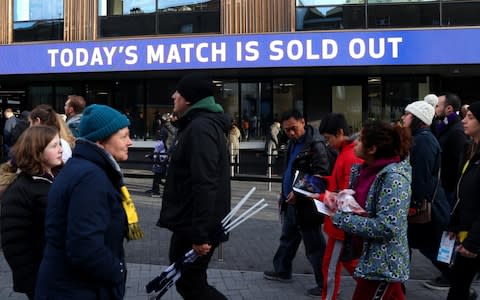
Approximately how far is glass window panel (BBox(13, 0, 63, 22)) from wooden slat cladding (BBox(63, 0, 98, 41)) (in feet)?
1.95

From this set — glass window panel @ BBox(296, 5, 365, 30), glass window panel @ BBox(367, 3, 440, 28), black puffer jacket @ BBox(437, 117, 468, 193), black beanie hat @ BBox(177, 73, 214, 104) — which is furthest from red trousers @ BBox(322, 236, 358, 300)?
glass window panel @ BBox(367, 3, 440, 28)

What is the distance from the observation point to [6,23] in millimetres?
17062

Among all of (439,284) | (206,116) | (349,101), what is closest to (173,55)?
(349,101)


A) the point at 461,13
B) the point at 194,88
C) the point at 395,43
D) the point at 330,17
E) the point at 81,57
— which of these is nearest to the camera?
the point at 194,88

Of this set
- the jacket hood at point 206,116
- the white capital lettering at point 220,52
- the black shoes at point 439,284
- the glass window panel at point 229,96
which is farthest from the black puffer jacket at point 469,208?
the glass window panel at point 229,96

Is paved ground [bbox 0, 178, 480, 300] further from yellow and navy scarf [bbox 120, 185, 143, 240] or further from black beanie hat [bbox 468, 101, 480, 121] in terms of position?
yellow and navy scarf [bbox 120, 185, 143, 240]

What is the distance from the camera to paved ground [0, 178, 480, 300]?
17.1ft

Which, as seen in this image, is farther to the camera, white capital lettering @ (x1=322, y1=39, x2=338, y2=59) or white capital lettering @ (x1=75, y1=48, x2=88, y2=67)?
white capital lettering @ (x1=75, y1=48, x2=88, y2=67)

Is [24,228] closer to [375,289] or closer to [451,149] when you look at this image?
[375,289]

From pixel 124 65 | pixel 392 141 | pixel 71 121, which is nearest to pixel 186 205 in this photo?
pixel 392 141

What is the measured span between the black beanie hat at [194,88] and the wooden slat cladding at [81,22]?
13.6 metres

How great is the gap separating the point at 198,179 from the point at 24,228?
42.2 inches

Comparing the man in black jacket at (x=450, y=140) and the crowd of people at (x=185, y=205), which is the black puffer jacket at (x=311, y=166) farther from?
the man in black jacket at (x=450, y=140)

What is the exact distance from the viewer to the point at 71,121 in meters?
5.79
